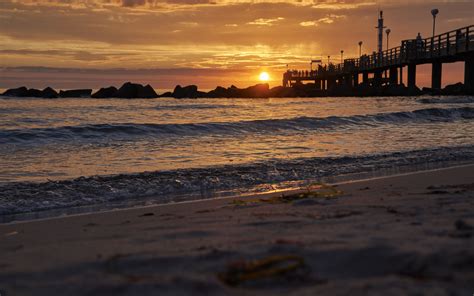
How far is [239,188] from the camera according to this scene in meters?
6.32

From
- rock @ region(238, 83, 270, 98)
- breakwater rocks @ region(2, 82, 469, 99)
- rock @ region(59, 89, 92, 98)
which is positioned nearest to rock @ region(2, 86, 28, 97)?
breakwater rocks @ region(2, 82, 469, 99)

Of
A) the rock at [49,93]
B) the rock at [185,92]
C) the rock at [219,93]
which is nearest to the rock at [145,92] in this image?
the rock at [185,92]

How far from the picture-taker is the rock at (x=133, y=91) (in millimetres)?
44688

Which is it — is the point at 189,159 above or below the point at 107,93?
below

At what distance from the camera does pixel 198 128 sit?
14.4m

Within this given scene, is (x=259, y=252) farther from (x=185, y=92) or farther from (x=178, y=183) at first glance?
(x=185, y=92)

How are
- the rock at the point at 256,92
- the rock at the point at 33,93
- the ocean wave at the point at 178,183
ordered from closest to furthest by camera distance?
the ocean wave at the point at 178,183
the rock at the point at 33,93
the rock at the point at 256,92

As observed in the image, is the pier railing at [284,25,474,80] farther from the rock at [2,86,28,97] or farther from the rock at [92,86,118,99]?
the rock at [2,86,28,97]

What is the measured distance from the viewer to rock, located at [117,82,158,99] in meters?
44.7

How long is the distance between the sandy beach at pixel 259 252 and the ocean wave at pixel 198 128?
28.0ft

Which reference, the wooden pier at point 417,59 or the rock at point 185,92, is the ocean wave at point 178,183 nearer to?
the wooden pier at point 417,59

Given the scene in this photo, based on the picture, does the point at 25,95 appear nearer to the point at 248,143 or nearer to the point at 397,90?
the point at 397,90

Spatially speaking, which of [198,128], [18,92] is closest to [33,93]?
[18,92]

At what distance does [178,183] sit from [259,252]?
3.80m
